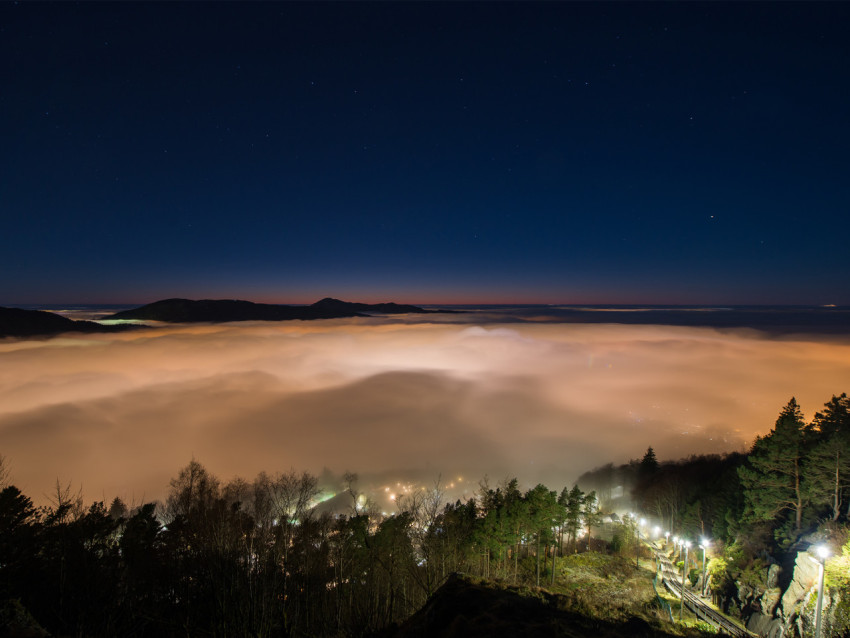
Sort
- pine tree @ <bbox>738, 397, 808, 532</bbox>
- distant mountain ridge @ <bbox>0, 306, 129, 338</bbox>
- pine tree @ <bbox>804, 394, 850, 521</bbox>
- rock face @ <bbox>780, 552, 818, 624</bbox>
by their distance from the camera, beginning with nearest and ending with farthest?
rock face @ <bbox>780, 552, 818, 624</bbox> → pine tree @ <bbox>804, 394, 850, 521</bbox> → pine tree @ <bbox>738, 397, 808, 532</bbox> → distant mountain ridge @ <bbox>0, 306, 129, 338</bbox>

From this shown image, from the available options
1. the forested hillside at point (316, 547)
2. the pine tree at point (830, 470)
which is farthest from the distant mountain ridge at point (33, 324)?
the pine tree at point (830, 470)

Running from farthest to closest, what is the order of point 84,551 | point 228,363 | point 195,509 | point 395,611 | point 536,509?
point 228,363 < point 536,509 < point 195,509 < point 395,611 < point 84,551

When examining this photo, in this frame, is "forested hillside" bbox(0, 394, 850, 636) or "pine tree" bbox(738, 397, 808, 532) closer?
"forested hillside" bbox(0, 394, 850, 636)

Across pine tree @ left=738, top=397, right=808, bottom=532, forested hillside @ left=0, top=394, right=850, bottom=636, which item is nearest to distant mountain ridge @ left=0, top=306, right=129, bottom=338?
forested hillside @ left=0, top=394, right=850, bottom=636

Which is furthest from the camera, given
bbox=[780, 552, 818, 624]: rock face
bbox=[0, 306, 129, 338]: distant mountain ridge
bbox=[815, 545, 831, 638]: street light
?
bbox=[0, 306, 129, 338]: distant mountain ridge

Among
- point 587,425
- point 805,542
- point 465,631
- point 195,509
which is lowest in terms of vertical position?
point 587,425

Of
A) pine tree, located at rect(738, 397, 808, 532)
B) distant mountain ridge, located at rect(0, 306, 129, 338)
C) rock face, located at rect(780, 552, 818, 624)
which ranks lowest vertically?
rock face, located at rect(780, 552, 818, 624)

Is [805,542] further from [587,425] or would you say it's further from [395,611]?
[587,425]

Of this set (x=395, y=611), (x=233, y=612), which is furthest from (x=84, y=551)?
(x=395, y=611)

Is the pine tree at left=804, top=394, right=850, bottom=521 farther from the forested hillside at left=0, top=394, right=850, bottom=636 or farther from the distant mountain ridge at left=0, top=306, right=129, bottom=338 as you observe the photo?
the distant mountain ridge at left=0, top=306, right=129, bottom=338
